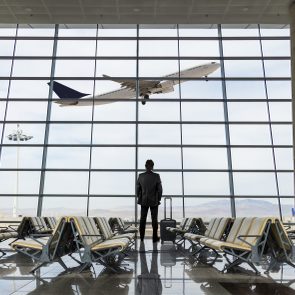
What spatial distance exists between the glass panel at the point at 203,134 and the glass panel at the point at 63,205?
12.2 ft

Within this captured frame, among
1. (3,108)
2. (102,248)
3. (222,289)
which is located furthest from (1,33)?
(222,289)

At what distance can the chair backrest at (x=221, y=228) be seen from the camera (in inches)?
219

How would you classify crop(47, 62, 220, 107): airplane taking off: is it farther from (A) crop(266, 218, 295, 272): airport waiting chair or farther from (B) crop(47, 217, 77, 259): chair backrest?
(A) crop(266, 218, 295, 272): airport waiting chair

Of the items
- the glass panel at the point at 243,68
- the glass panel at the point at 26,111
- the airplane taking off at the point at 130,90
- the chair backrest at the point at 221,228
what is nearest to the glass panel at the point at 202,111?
the airplane taking off at the point at 130,90

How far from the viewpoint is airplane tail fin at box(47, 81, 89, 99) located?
13.1 metres

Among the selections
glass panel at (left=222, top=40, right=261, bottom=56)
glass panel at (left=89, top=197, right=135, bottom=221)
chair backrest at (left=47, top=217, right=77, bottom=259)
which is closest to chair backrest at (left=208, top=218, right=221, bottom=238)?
chair backrest at (left=47, top=217, right=77, bottom=259)

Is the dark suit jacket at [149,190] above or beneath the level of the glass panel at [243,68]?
beneath

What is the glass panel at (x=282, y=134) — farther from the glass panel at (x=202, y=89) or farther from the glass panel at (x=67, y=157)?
the glass panel at (x=67, y=157)

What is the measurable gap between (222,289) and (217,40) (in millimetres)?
11898

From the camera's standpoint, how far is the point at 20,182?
12352 mm

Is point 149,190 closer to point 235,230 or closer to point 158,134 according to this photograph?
point 235,230

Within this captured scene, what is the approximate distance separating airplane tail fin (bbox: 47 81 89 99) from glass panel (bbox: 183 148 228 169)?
13.0 feet

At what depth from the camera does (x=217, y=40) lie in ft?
46.9

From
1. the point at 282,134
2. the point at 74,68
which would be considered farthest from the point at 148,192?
the point at 74,68
